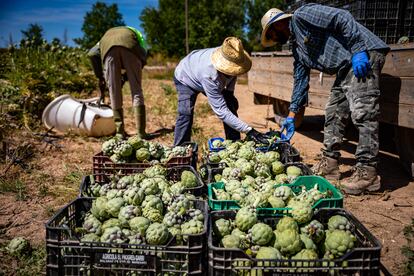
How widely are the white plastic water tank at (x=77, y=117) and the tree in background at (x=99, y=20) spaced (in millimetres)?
66244

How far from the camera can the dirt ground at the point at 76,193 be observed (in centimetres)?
328

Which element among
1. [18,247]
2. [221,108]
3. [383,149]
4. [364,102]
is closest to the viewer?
[18,247]

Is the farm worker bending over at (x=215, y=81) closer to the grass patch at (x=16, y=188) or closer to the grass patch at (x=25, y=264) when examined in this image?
the grass patch at (x=16, y=188)

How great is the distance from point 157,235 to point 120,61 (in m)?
4.64

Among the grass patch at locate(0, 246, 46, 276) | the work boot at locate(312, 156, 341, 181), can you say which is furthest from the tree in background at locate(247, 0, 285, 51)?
the grass patch at locate(0, 246, 46, 276)

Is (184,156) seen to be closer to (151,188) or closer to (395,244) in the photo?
(151,188)

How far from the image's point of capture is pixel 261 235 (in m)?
2.23

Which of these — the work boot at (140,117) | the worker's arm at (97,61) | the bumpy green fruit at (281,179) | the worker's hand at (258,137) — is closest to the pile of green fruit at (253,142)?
the worker's hand at (258,137)

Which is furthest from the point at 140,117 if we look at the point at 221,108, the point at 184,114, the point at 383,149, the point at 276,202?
the point at 276,202

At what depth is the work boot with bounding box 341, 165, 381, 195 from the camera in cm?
396

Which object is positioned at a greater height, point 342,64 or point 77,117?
point 342,64

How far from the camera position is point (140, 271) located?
7.03 ft

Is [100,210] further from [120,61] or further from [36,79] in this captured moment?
[36,79]

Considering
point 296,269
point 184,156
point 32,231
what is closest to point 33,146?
point 32,231
